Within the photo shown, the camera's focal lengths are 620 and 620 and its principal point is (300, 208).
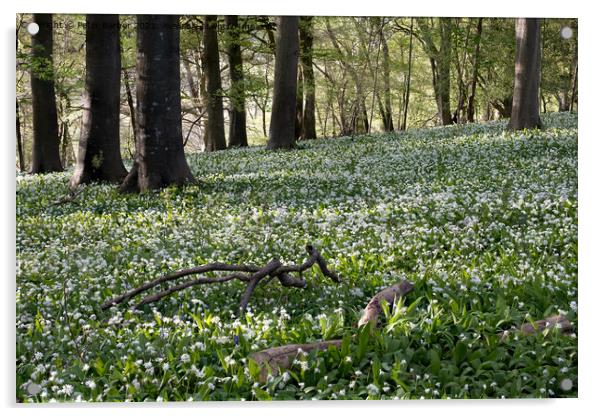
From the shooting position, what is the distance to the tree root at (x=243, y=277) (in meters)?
5.43

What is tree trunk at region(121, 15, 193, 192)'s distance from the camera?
8.10m

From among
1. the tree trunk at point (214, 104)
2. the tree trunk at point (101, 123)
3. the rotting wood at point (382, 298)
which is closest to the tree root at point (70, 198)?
the tree trunk at point (101, 123)

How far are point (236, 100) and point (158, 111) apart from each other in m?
7.16

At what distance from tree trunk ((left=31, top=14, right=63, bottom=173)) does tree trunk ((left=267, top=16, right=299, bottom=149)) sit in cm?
435

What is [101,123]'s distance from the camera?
9148 mm

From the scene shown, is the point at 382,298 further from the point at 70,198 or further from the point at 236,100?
the point at 236,100

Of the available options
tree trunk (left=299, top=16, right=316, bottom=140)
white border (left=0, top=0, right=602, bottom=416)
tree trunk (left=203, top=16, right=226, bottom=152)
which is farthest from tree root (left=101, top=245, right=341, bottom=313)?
tree trunk (left=299, top=16, right=316, bottom=140)

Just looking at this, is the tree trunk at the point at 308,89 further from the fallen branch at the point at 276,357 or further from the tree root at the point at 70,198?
the fallen branch at the point at 276,357

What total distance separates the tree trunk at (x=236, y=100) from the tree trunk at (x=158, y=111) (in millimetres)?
6613

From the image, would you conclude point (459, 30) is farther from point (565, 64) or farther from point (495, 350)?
point (495, 350)

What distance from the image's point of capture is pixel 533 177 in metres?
7.85

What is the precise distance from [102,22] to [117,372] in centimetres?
A: 517
